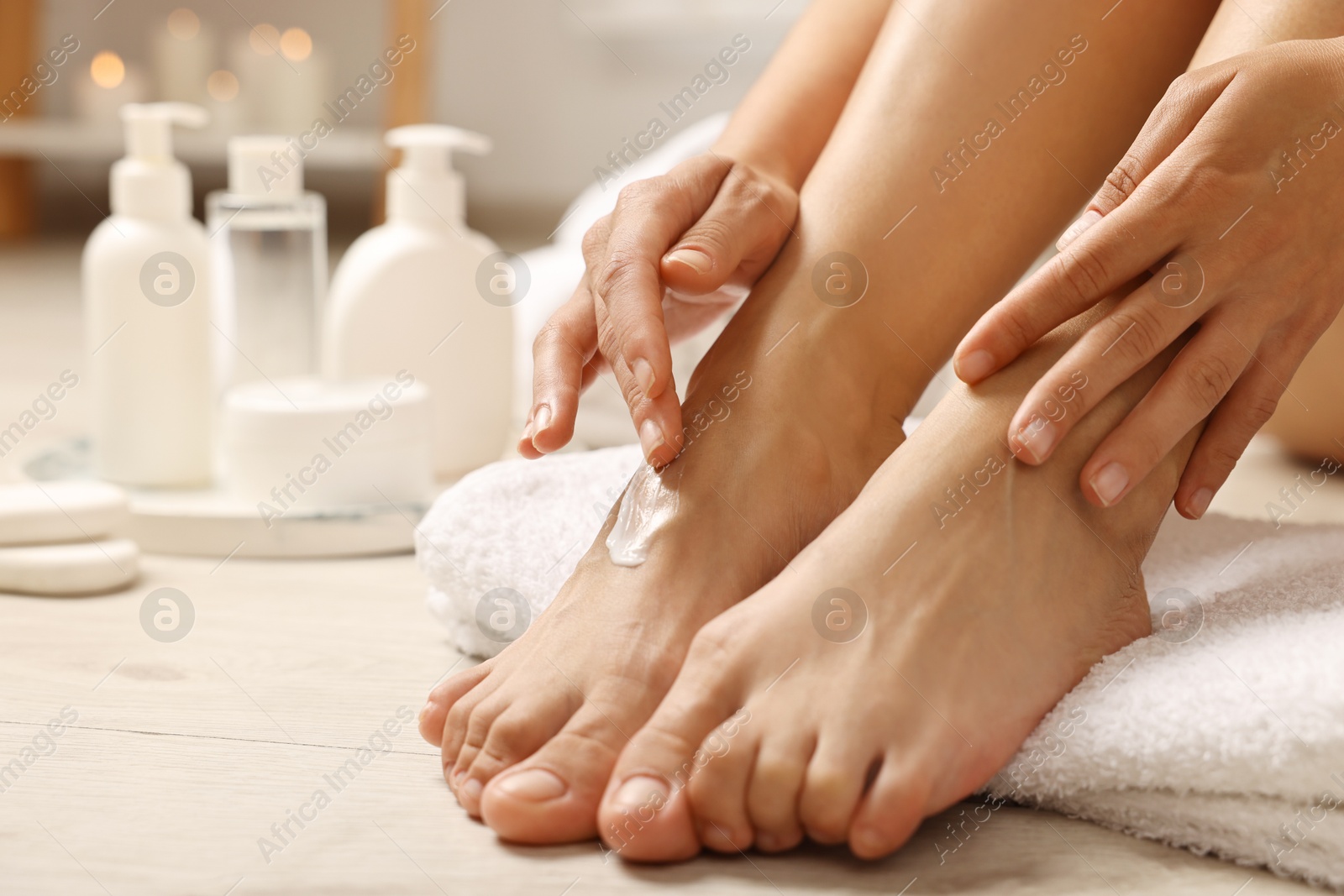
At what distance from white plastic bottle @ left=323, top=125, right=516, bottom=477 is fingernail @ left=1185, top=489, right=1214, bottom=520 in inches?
24.1

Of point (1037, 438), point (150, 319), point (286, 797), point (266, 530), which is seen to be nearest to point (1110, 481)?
point (1037, 438)

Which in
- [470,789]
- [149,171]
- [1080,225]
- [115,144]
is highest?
[1080,225]

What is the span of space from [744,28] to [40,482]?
5.90ft

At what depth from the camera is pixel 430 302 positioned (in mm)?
1034

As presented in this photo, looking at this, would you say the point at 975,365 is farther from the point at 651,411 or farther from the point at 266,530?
the point at 266,530

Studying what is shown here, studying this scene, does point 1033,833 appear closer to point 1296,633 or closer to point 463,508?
point 1296,633

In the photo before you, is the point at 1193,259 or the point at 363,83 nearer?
the point at 1193,259

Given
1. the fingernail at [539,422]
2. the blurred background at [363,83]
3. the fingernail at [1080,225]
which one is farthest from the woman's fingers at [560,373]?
the blurred background at [363,83]

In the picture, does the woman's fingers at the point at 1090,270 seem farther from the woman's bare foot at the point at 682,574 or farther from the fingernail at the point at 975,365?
the woman's bare foot at the point at 682,574

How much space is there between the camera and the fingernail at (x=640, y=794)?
1.57ft

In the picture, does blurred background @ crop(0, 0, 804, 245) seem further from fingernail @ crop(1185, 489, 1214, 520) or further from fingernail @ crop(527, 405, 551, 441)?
fingernail @ crop(1185, 489, 1214, 520)

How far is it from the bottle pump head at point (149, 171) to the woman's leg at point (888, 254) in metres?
0.44

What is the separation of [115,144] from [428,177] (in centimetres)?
173

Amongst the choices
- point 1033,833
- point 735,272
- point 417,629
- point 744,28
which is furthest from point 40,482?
point 744,28
